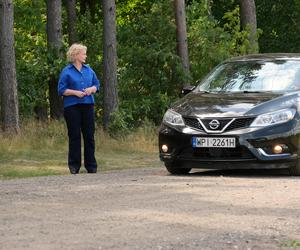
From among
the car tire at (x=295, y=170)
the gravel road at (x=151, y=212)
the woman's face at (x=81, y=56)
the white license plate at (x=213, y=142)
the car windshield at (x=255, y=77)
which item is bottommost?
the car tire at (x=295, y=170)

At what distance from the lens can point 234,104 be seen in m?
12.2

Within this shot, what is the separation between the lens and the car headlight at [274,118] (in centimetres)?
1195

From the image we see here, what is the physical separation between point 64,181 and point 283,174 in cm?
302

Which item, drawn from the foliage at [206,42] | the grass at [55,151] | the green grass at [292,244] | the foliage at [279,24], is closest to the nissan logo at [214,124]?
the grass at [55,151]

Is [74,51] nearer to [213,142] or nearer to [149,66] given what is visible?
[213,142]

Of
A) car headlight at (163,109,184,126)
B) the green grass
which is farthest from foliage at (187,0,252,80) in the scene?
the green grass

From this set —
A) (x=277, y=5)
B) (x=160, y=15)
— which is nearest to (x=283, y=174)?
(x=160, y=15)

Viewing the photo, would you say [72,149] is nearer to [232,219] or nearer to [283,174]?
[283,174]

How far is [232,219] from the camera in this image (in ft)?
26.7

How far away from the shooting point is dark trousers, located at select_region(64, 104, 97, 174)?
13.1m

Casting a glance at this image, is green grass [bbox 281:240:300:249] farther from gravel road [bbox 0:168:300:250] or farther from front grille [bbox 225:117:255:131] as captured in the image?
front grille [bbox 225:117:255:131]

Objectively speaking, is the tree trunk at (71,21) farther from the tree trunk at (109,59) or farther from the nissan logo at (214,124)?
the nissan logo at (214,124)

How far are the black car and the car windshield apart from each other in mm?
28

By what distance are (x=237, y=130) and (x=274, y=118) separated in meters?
0.50
